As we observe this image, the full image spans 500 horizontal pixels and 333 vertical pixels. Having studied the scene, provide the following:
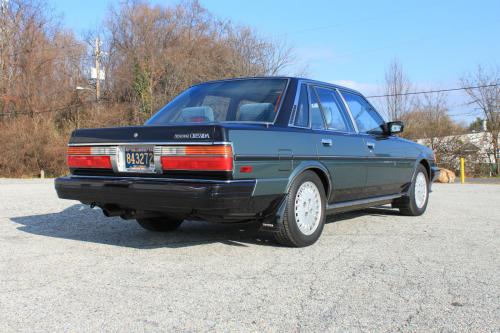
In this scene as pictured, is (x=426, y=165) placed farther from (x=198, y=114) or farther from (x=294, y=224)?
(x=198, y=114)

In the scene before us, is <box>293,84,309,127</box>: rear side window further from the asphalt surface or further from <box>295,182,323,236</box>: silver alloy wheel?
the asphalt surface

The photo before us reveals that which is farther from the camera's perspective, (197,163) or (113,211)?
(113,211)

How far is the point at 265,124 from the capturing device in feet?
14.7

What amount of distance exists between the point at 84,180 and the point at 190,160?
1.22m

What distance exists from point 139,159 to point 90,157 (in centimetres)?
63

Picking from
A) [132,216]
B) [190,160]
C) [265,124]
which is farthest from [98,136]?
[265,124]

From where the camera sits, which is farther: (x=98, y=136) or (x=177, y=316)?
(x=98, y=136)

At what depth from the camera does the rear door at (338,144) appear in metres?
5.12

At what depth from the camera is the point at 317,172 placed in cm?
500

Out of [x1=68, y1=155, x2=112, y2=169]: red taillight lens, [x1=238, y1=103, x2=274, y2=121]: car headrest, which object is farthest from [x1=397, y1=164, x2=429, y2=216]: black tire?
[x1=68, y1=155, x2=112, y2=169]: red taillight lens

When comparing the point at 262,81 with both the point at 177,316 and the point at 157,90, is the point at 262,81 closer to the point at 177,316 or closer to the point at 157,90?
the point at 177,316

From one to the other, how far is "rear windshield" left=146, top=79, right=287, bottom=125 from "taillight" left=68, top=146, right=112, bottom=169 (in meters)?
0.77

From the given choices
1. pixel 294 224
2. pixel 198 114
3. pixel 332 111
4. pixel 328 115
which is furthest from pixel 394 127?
pixel 198 114

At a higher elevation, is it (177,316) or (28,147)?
(28,147)
